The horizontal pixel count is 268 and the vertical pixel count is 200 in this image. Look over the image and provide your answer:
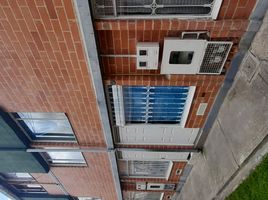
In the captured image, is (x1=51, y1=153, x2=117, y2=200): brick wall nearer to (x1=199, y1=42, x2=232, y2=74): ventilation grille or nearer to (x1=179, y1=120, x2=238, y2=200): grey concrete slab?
(x1=179, y1=120, x2=238, y2=200): grey concrete slab

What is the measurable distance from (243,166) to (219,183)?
3.24 feet

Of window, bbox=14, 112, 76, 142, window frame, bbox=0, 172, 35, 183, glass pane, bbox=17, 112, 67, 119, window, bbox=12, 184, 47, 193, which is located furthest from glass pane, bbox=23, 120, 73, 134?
window, bbox=12, 184, 47, 193

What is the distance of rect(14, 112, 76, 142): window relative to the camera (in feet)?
15.8

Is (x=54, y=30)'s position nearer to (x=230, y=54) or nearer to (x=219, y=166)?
(x=230, y=54)

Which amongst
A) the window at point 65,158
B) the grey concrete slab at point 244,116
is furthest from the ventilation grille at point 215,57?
Result: the window at point 65,158

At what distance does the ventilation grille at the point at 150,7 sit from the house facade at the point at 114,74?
12 millimetres

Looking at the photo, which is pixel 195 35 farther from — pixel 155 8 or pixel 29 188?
pixel 29 188

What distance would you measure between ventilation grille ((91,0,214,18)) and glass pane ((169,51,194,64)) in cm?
50

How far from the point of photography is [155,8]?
2926 millimetres

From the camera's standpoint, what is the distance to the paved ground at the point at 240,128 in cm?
307

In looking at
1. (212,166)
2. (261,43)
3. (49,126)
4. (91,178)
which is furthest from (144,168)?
(261,43)

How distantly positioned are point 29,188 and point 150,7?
8.65 metres

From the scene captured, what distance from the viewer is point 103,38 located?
128 inches

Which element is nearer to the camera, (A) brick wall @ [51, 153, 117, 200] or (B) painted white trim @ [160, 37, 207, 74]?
(B) painted white trim @ [160, 37, 207, 74]
